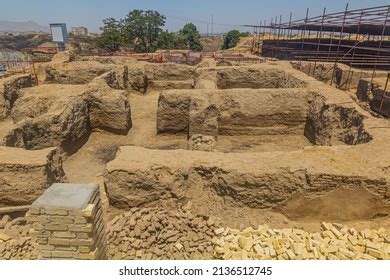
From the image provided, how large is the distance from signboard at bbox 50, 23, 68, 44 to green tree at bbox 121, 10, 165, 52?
7107 millimetres

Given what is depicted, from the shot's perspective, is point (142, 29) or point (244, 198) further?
point (142, 29)

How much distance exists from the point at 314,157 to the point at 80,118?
6870mm

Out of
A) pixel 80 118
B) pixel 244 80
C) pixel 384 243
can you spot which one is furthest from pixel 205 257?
pixel 244 80

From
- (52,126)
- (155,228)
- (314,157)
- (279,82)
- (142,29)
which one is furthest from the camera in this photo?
(142,29)

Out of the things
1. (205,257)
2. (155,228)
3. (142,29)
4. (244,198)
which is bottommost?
(205,257)

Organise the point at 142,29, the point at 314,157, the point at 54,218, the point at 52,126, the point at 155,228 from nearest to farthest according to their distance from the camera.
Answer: the point at 54,218 < the point at 155,228 < the point at 314,157 < the point at 52,126 < the point at 142,29

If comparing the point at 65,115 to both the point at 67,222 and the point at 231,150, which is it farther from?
the point at 67,222

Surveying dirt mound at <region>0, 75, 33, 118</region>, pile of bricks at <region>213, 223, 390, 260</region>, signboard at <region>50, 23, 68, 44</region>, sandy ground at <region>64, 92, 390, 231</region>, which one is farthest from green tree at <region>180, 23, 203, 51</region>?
pile of bricks at <region>213, 223, 390, 260</region>

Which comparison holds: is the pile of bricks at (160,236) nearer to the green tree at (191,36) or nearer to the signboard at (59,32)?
the signboard at (59,32)

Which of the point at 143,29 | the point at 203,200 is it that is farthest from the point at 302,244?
the point at 143,29

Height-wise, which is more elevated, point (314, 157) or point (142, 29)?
point (142, 29)

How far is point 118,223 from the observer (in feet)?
15.0
